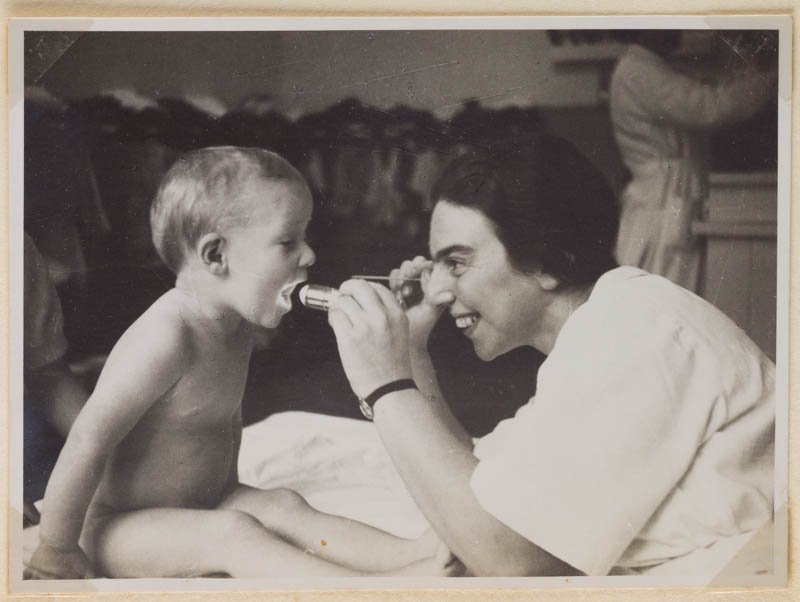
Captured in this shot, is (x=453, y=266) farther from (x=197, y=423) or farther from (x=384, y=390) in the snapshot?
(x=197, y=423)

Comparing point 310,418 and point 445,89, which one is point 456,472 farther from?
point 445,89

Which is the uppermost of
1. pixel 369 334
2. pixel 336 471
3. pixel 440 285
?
pixel 440 285

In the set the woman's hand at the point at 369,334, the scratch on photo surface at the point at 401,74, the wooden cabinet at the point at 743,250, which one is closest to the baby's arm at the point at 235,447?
the woman's hand at the point at 369,334

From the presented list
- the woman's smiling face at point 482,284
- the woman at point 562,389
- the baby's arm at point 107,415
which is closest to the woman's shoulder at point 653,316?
the woman at point 562,389

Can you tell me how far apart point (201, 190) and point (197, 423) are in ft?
2.14

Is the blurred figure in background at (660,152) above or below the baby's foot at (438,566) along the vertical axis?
above

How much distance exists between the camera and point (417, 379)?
2242 millimetres

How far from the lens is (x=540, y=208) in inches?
88.0

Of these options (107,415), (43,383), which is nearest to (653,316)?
(107,415)

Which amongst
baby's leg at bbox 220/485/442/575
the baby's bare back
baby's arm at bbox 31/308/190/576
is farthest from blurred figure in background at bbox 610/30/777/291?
baby's arm at bbox 31/308/190/576

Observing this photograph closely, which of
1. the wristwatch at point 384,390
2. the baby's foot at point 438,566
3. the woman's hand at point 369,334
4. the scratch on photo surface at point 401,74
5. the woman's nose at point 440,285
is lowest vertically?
the baby's foot at point 438,566

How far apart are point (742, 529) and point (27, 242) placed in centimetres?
217

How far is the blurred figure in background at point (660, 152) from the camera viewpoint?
224cm

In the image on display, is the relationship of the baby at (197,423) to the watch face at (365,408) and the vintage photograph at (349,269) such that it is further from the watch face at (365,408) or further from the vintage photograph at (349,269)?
the watch face at (365,408)
